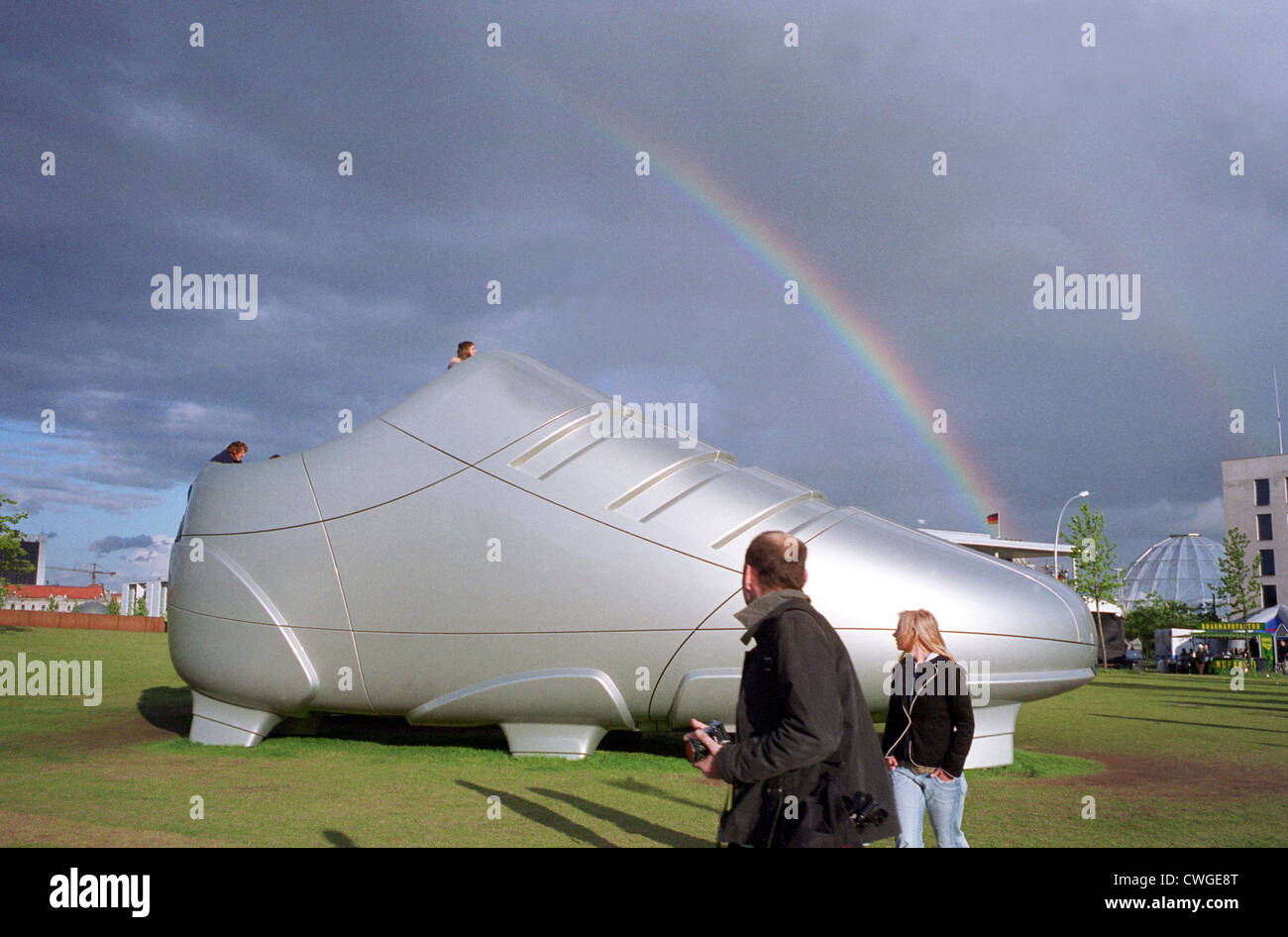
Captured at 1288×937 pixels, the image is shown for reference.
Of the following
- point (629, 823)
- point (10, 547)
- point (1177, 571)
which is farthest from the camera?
point (1177, 571)

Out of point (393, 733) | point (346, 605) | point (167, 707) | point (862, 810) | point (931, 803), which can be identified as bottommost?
point (167, 707)

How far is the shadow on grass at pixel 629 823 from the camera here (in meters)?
6.97

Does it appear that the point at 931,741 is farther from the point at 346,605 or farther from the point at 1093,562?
the point at 1093,562

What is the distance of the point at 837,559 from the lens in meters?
9.44

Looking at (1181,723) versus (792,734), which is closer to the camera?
(792,734)

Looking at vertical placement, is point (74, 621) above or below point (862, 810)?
below

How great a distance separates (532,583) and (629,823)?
3.04 m

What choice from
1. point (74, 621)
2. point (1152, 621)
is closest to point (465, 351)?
point (74, 621)

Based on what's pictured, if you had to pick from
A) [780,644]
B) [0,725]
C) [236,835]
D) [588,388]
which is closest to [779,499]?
[588,388]

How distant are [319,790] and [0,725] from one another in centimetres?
741

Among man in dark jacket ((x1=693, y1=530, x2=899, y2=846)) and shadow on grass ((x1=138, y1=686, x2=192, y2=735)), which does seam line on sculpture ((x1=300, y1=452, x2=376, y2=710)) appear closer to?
shadow on grass ((x1=138, y1=686, x2=192, y2=735))

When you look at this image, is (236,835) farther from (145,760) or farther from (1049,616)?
(1049,616)

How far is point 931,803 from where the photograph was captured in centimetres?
541

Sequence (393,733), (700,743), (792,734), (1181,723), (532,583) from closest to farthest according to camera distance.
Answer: (792,734), (700,743), (532,583), (393,733), (1181,723)
